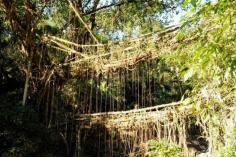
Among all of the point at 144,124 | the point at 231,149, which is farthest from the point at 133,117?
the point at 231,149

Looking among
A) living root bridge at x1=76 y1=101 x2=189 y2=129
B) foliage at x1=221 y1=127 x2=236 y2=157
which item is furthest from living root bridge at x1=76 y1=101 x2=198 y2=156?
foliage at x1=221 y1=127 x2=236 y2=157

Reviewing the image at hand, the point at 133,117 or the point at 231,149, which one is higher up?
the point at 133,117

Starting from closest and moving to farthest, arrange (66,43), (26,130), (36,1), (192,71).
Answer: (192,71)
(26,130)
(66,43)
(36,1)

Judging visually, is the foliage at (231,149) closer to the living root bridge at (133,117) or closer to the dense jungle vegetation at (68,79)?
the dense jungle vegetation at (68,79)

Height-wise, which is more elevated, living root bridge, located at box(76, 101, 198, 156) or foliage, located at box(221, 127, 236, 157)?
living root bridge, located at box(76, 101, 198, 156)

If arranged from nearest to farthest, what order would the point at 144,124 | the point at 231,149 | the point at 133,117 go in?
the point at 231,149 → the point at 144,124 → the point at 133,117

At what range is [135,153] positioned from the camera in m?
7.77

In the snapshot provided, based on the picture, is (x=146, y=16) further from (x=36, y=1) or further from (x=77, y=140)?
(x=77, y=140)

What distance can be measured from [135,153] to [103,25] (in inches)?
184

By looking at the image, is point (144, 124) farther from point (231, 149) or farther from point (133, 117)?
point (231, 149)

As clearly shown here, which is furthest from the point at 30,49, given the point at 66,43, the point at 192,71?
the point at 192,71

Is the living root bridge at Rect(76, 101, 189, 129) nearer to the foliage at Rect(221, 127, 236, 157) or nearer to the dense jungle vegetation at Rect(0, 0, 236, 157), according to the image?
the dense jungle vegetation at Rect(0, 0, 236, 157)

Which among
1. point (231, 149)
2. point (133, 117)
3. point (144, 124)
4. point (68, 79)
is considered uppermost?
point (68, 79)

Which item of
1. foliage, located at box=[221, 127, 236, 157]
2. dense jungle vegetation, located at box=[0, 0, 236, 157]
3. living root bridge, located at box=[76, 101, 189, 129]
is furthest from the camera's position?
living root bridge, located at box=[76, 101, 189, 129]
